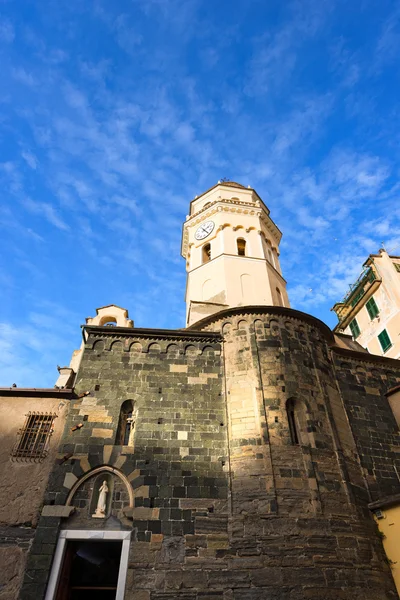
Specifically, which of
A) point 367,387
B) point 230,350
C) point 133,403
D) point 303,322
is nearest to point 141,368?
point 133,403

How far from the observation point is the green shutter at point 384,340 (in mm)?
20759

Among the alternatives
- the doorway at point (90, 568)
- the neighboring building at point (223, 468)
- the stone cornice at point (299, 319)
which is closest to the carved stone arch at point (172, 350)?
the neighboring building at point (223, 468)

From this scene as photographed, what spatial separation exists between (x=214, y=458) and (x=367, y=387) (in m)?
6.59

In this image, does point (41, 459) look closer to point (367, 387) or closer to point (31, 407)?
point (31, 407)

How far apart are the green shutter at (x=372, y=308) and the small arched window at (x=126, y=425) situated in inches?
626

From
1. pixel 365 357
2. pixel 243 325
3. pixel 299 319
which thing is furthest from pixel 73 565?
pixel 365 357

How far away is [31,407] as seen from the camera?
38.7ft

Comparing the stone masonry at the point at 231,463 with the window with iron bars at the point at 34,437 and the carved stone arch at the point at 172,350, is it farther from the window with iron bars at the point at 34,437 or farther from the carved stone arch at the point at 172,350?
the window with iron bars at the point at 34,437

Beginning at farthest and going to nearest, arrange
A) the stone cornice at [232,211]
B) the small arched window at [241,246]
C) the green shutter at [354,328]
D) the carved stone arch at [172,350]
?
the green shutter at [354,328], the stone cornice at [232,211], the small arched window at [241,246], the carved stone arch at [172,350]

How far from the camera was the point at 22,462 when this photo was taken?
34.8 feet

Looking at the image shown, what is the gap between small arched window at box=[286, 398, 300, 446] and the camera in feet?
37.3

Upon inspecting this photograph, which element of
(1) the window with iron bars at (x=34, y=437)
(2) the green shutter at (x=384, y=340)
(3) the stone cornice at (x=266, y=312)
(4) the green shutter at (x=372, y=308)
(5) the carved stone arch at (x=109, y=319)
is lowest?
(1) the window with iron bars at (x=34, y=437)

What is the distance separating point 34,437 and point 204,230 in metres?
13.6

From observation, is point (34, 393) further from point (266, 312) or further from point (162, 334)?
point (266, 312)
